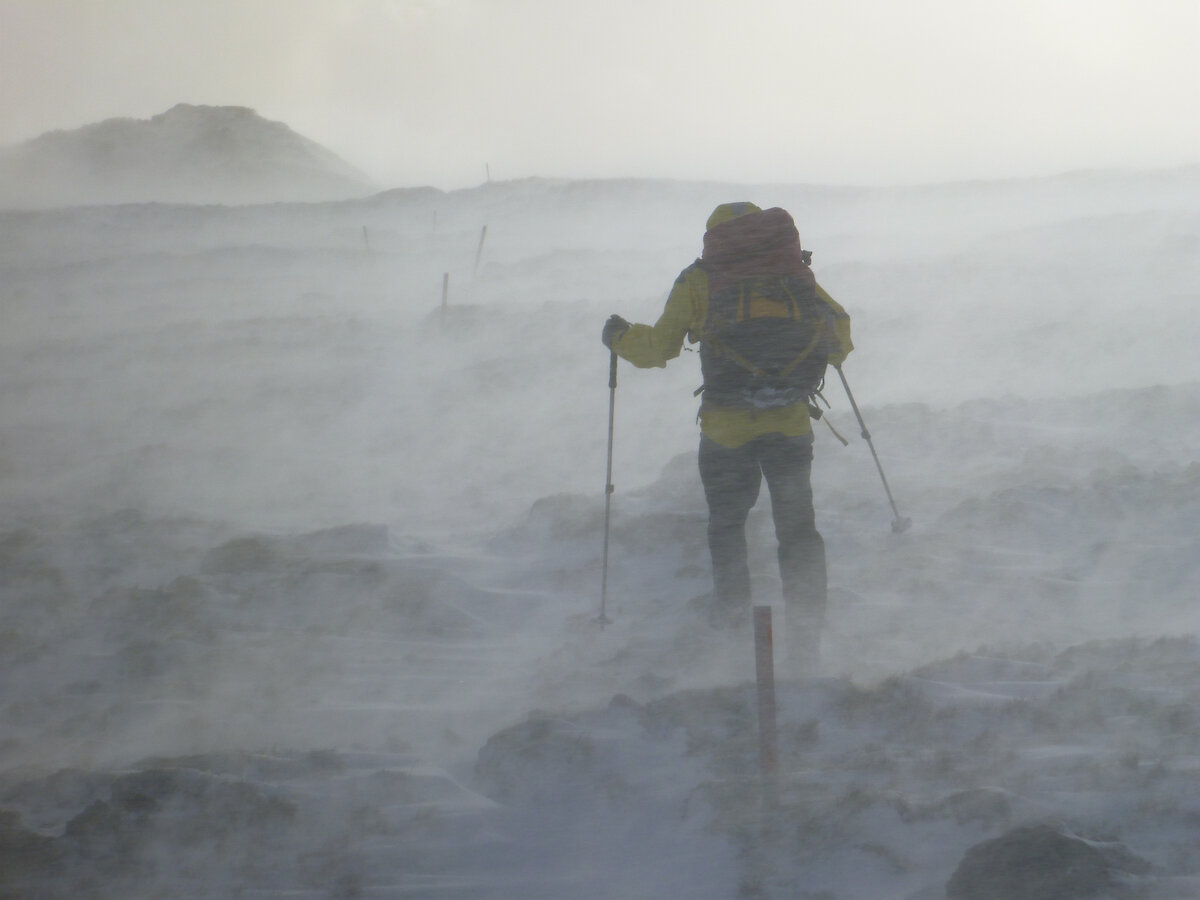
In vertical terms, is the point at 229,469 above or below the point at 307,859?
above

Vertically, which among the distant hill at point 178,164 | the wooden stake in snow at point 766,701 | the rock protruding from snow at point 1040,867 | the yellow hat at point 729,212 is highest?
the distant hill at point 178,164

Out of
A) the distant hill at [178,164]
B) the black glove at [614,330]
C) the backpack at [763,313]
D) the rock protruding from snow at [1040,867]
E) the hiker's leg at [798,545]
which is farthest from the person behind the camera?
the distant hill at [178,164]

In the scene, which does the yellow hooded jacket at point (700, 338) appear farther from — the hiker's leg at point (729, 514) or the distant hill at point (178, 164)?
the distant hill at point (178, 164)

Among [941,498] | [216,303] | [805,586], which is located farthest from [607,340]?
[216,303]

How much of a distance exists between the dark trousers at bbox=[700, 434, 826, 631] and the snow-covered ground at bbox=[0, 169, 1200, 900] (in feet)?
1.28

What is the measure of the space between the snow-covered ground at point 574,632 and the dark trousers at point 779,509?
1.28ft

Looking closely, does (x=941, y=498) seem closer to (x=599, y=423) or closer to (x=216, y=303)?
(x=599, y=423)

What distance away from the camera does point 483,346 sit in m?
15.7

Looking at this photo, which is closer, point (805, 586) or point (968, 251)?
point (805, 586)

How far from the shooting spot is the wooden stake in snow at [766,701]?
3174 mm

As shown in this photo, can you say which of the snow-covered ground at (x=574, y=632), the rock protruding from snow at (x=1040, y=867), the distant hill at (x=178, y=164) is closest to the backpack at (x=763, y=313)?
the snow-covered ground at (x=574, y=632)

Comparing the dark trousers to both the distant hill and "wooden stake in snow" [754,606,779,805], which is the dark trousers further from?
the distant hill

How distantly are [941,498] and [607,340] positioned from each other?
12.6 ft

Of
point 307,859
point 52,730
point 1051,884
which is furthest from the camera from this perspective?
point 52,730
